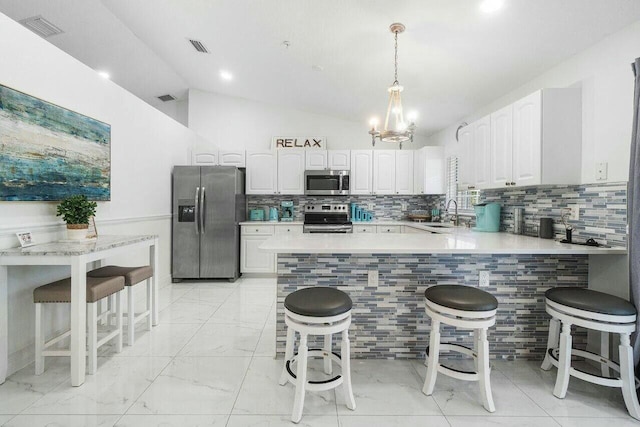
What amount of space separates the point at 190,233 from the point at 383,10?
150 inches

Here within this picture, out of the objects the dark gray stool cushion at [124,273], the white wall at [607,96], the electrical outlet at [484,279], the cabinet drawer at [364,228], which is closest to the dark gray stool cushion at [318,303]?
the electrical outlet at [484,279]

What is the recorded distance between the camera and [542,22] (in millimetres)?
2174

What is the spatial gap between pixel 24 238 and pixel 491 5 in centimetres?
369

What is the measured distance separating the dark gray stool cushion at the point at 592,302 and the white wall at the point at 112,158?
146 inches

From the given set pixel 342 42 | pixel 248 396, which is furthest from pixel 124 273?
pixel 342 42

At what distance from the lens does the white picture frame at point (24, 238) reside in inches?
81.9

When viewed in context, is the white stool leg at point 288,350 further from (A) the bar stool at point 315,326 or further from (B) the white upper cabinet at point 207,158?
(B) the white upper cabinet at point 207,158

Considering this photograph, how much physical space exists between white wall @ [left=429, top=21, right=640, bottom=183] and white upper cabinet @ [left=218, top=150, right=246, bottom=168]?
13.9ft

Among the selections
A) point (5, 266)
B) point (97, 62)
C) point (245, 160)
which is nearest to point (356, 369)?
point (5, 266)

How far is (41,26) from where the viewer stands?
3.35 m

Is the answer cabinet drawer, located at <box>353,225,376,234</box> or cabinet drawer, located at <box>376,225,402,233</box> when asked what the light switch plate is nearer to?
cabinet drawer, located at <box>376,225,402,233</box>

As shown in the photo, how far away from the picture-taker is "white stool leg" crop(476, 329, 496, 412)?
1.77 m

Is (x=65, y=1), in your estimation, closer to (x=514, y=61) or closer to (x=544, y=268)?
(x=514, y=61)

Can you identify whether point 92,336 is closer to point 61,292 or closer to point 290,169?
point 61,292
